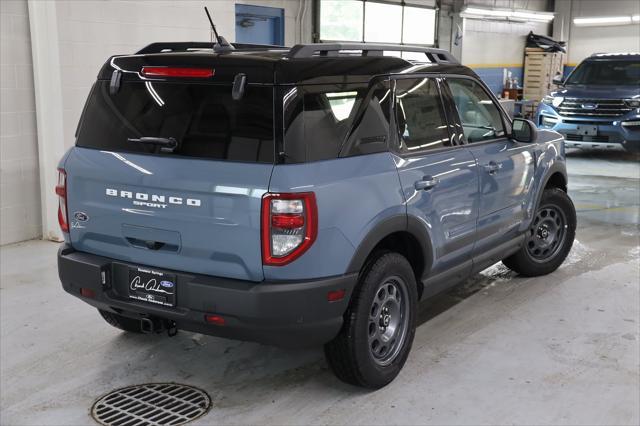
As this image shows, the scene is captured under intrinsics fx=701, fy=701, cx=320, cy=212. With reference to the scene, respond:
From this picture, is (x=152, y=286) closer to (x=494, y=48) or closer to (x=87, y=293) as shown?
(x=87, y=293)

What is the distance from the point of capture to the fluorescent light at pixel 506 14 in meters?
16.5

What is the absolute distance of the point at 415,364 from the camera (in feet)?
13.1

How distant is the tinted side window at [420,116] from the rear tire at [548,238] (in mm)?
1790

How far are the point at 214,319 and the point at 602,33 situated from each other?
21185 millimetres

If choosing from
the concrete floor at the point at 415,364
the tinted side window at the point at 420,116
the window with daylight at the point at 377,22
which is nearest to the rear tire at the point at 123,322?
the concrete floor at the point at 415,364

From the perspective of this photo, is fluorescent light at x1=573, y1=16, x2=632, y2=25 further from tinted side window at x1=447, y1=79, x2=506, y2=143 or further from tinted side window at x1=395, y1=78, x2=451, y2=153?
tinted side window at x1=395, y1=78, x2=451, y2=153

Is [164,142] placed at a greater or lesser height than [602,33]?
lesser

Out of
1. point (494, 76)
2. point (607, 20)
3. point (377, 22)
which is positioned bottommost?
point (494, 76)

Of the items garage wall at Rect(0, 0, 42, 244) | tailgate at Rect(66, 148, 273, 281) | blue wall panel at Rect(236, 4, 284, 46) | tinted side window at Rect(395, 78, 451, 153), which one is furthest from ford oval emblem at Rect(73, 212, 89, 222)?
blue wall panel at Rect(236, 4, 284, 46)

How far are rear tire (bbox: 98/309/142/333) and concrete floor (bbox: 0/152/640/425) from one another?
67 millimetres

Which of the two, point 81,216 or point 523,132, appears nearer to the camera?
point 81,216

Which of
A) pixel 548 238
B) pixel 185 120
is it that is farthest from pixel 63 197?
pixel 548 238

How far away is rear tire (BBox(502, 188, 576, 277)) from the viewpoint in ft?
18.2

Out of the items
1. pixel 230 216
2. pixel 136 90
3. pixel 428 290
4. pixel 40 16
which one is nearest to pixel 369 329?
pixel 428 290
